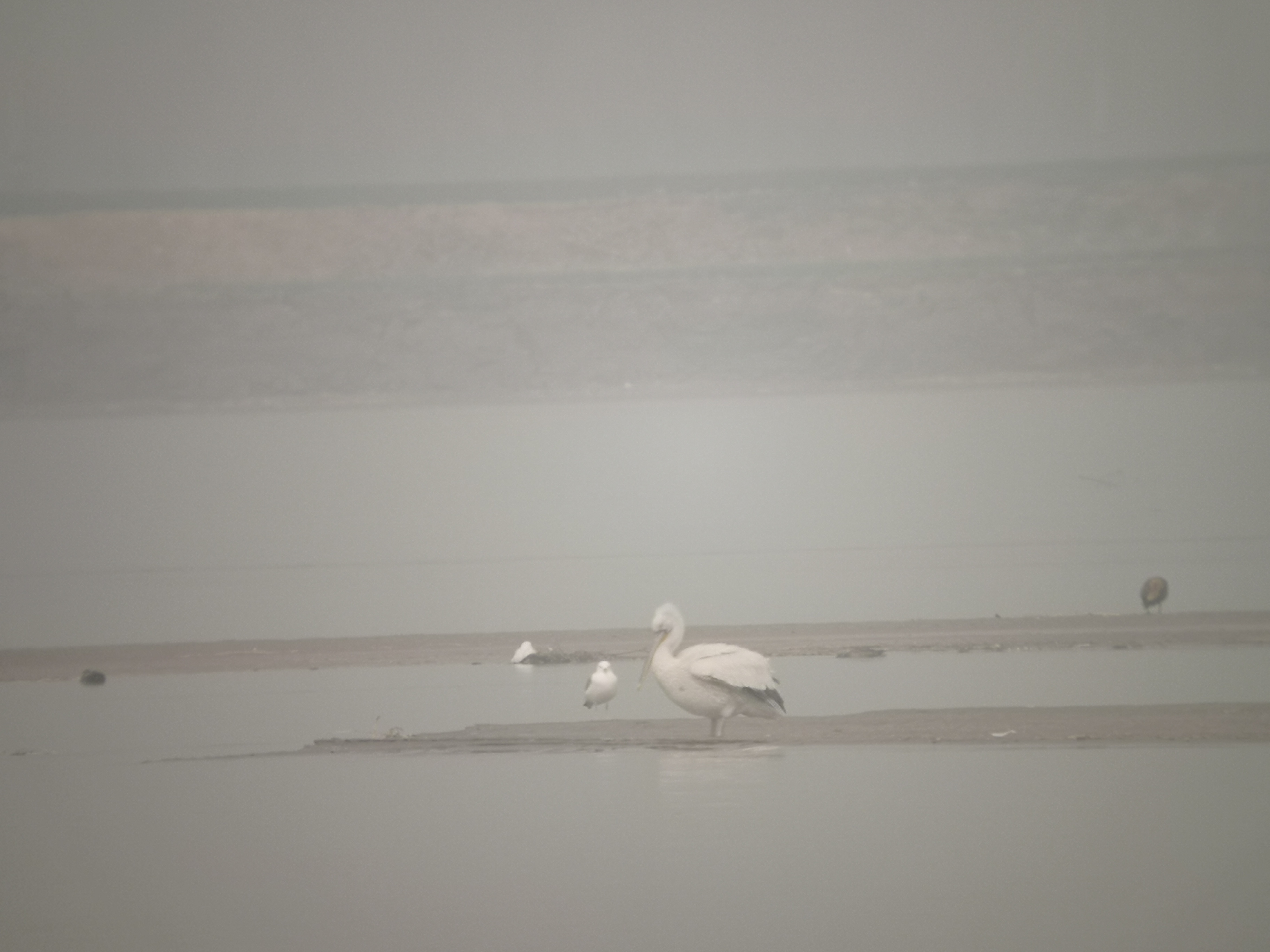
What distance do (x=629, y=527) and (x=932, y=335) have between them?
35.5ft

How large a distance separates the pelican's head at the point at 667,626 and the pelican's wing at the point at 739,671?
1.18 ft

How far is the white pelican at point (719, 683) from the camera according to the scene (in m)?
5.42

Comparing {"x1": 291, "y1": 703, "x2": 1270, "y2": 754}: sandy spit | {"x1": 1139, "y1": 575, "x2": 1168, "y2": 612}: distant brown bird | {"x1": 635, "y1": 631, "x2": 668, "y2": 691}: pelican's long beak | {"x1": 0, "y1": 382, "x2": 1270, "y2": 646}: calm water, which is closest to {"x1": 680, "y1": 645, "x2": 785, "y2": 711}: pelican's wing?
{"x1": 291, "y1": 703, "x2": 1270, "y2": 754}: sandy spit

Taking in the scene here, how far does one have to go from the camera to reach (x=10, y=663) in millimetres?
8656

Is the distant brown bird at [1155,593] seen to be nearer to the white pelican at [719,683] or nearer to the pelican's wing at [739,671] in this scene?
the white pelican at [719,683]

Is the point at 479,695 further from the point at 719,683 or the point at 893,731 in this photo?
the point at 893,731

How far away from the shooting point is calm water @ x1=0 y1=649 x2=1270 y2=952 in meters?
3.56

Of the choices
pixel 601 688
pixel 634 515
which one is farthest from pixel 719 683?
pixel 634 515

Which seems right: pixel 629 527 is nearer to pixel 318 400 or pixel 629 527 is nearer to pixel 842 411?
pixel 842 411

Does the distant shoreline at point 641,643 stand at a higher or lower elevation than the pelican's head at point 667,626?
higher

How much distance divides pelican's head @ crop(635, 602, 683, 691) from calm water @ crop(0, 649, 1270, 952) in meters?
0.45

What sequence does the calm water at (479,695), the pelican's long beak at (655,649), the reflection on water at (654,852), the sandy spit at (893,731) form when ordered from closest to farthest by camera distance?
1. the reflection on water at (654,852)
2. the sandy spit at (893,731)
3. the pelican's long beak at (655,649)
4. the calm water at (479,695)

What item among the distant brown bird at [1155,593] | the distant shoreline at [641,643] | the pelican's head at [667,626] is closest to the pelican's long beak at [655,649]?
the pelican's head at [667,626]

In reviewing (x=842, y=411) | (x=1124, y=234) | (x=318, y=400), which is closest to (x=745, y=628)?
(x=1124, y=234)
